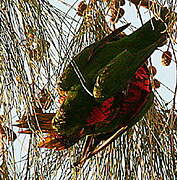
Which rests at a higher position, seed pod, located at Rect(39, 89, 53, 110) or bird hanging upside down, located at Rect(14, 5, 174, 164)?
seed pod, located at Rect(39, 89, 53, 110)

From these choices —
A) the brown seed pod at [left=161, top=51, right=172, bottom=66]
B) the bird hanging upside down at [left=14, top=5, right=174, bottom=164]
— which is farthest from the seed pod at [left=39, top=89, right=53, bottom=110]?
the brown seed pod at [left=161, top=51, right=172, bottom=66]

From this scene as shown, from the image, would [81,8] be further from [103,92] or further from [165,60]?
[103,92]

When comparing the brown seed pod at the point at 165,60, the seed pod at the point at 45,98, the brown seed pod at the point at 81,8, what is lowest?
the seed pod at the point at 45,98

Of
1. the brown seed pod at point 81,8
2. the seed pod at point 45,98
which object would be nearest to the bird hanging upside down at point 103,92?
the seed pod at point 45,98

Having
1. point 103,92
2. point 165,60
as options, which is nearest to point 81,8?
point 165,60

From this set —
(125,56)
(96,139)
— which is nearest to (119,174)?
(96,139)

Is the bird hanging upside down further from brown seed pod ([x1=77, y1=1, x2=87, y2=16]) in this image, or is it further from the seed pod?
brown seed pod ([x1=77, y1=1, x2=87, y2=16])

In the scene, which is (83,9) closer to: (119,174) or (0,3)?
(0,3)

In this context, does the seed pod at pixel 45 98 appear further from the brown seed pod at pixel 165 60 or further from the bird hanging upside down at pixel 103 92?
the brown seed pod at pixel 165 60
